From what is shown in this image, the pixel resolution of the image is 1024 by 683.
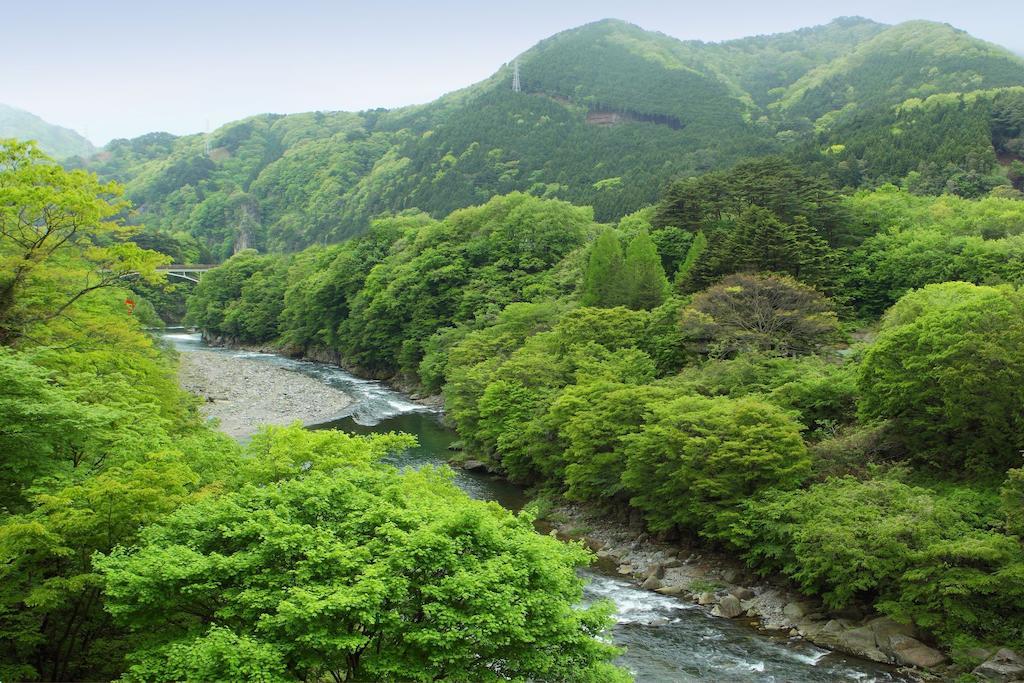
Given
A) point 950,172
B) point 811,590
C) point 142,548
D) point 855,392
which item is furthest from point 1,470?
point 950,172

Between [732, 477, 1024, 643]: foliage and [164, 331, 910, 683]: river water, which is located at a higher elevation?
[732, 477, 1024, 643]: foliage

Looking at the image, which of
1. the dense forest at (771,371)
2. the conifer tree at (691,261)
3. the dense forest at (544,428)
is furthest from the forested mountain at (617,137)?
the conifer tree at (691,261)

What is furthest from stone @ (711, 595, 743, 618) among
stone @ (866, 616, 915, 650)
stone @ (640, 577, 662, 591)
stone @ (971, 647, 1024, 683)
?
stone @ (971, 647, 1024, 683)

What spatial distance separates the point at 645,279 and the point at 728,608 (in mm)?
24550

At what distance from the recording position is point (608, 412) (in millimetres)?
29219

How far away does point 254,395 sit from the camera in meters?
52.2

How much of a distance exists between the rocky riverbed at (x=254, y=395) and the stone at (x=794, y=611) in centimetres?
2478

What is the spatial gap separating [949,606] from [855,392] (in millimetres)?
10429

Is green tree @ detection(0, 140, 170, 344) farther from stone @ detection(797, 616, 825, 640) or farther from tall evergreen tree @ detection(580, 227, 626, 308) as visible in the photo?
tall evergreen tree @ detection(580, 227, 626, 308)

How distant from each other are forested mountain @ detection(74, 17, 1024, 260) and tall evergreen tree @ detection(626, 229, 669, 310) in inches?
1046

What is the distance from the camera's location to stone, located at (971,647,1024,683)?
17.0 m

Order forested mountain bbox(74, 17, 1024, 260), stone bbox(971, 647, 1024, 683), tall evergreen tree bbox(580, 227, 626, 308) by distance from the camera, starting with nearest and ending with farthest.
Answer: stone bbox(971, 647, 1024, 683) < tall evergreen tree bbox(580, 227, 626, 308) < forested mountain bbox(74, 17, 1024, 260)

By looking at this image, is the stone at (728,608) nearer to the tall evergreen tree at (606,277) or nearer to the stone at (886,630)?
the stone at (886,630)

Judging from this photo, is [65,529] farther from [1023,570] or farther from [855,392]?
[855,392]
